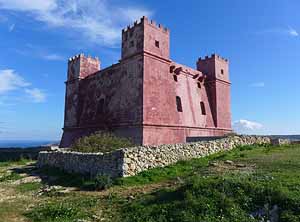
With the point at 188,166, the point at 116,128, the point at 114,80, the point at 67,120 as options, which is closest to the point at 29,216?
the point at 188,166

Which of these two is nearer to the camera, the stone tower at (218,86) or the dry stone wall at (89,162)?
the dry stone wall at (89,162)

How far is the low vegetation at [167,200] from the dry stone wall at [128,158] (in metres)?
0.77

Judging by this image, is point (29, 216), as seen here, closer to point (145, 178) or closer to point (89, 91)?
point (145, 178)

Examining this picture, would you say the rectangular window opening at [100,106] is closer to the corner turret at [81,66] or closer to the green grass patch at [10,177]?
the corner turret at [81,66]

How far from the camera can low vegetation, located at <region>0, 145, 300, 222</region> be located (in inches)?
265

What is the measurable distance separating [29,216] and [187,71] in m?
20.8

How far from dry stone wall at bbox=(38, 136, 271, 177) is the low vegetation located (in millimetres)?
775

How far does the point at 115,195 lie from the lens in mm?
9773

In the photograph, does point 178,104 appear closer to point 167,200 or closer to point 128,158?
point 128,158

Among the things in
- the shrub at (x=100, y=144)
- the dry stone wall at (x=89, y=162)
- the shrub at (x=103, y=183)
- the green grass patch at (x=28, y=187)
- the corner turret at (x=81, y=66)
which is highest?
the corner turret at (x=81, y=66)

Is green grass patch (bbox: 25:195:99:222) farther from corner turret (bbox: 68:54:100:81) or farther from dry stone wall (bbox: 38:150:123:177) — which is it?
corner turret (bbox: 68:54:100:81)

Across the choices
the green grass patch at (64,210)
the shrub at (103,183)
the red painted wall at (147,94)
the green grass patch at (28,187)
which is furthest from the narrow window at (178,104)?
the green grass patch at (64,210)

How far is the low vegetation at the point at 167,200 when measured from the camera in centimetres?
672

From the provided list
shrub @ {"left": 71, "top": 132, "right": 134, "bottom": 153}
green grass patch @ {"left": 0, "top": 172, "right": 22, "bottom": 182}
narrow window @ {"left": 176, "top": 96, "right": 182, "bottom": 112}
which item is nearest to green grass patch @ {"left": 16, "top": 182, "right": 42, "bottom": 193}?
green grass patch @ {"left": 0, "top": 172, "right": 22, "bottom": 182}
